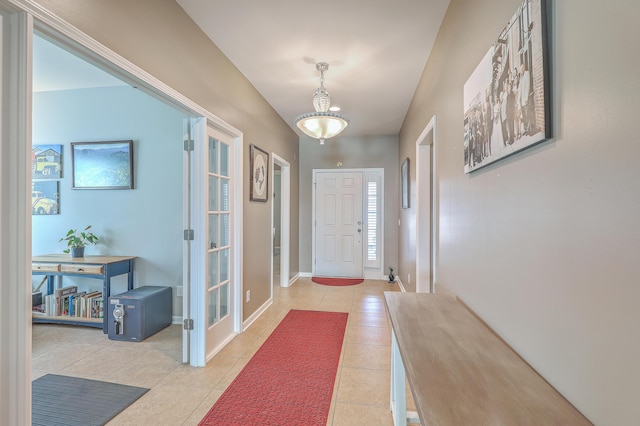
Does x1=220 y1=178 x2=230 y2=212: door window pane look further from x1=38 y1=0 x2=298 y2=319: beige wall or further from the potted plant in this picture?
the potted plant

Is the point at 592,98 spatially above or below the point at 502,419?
above

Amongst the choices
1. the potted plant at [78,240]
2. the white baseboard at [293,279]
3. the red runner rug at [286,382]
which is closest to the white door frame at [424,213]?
the red runner rug at [286,382]

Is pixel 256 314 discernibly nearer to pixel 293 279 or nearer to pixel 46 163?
pixel 293 279

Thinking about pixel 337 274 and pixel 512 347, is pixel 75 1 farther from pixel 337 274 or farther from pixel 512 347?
pixel 337 274

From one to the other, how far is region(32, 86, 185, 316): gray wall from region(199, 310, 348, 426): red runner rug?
56.1 inches

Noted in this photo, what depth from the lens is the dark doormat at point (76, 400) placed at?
182 centimetres

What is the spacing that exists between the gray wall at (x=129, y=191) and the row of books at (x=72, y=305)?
0.22m

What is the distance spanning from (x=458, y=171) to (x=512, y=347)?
1.02 meters

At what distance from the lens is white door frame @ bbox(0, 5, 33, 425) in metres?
1.11

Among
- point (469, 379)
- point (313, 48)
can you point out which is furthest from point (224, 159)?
point (469, 379)

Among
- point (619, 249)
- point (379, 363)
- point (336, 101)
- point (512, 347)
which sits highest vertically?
point (336, 101)

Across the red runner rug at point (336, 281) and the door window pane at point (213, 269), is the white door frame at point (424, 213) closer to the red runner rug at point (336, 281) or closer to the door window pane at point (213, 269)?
the door window pane at point (213, 269)

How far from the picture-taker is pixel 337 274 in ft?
18.7

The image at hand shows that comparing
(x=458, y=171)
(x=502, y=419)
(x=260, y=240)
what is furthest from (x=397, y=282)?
(x=502, y=419)
